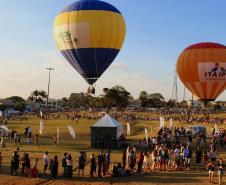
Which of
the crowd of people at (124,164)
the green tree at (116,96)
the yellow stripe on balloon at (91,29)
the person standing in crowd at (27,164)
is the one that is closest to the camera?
the crowd of people at (124,164)

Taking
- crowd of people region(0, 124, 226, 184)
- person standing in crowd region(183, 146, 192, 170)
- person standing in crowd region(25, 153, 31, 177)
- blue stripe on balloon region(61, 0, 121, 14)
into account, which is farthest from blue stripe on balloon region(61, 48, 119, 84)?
person standing in crowd region(25, 153, 31, 177)

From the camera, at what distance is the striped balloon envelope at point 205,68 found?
47.5 m

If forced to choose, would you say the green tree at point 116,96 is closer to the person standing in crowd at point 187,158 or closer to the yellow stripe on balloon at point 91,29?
the yellow stripe on balloon at point 91,29

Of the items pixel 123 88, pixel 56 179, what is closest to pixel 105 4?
pixel 56 179

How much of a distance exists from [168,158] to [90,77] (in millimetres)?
21167

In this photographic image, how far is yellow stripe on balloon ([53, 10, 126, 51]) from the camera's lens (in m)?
41.6

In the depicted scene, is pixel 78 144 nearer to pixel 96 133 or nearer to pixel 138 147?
pixel 96 133

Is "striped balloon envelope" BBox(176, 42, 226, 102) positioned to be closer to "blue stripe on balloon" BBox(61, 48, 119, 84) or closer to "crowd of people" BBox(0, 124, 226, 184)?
"blue stripe on balloon" BBox(61, 48, 119, 84)

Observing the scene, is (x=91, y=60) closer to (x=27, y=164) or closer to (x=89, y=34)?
(x=89, y=34)

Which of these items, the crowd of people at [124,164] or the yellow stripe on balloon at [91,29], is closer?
the crowd of people at [124,164]

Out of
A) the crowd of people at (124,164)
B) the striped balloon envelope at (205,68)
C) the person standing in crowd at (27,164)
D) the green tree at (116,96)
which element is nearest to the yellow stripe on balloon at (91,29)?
the striped balloon envelope at (205,68)

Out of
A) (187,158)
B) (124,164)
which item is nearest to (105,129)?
(124,164)

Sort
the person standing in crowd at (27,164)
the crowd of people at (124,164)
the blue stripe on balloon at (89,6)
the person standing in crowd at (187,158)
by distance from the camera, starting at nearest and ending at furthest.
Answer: the crowd of people at (124,164) → the person standing in crowd at (27,164) → the person standing in crowd at (187,158) → the blue stripe on balloon at (89,6)

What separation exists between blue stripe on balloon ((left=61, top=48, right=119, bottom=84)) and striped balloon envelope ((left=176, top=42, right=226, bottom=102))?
9.83 m
